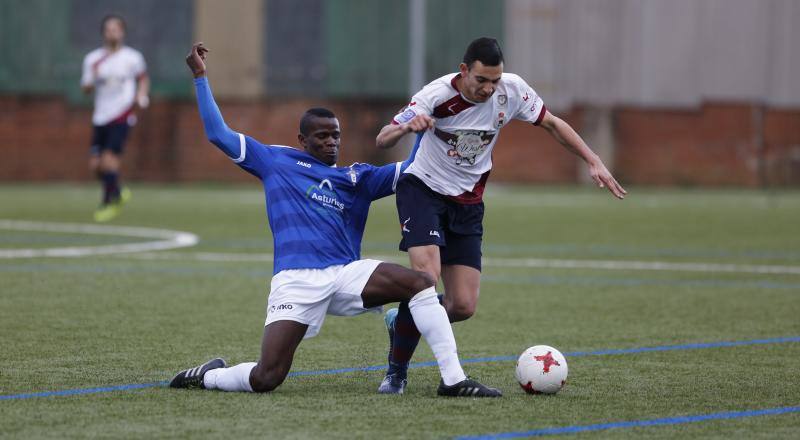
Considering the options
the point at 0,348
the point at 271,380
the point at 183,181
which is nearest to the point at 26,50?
the point at 183,181

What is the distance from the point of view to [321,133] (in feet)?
23.2

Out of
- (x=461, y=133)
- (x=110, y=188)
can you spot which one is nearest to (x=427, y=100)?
(x=461, y=133)

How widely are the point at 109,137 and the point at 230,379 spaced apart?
42.1 ft

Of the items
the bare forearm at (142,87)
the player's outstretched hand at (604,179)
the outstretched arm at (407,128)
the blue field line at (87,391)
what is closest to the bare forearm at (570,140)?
the player's outstretched hand at (604,179)

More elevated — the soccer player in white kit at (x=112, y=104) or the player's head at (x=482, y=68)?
the player's head at (x=482, y=68)

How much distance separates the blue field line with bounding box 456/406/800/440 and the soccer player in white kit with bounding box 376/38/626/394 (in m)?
1.59

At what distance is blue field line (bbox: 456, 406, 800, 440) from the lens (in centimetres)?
567

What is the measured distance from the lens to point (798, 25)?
32219 mm

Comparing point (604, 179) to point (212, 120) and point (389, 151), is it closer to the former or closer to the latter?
point (212, 120)

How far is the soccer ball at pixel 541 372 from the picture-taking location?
6617mm

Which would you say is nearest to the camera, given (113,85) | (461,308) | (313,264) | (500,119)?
(313,264)

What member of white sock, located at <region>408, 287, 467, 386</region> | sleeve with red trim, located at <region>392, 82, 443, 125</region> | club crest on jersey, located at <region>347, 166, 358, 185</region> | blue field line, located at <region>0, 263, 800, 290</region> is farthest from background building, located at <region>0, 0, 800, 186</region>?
white sock, located at <region>408, 287, 467, 386</region>

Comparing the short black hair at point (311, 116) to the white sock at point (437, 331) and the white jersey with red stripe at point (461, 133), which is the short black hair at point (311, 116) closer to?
the white jersey with red stripe at point (461, 133)

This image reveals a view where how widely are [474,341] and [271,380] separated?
243 cm
